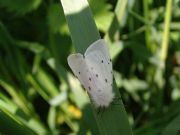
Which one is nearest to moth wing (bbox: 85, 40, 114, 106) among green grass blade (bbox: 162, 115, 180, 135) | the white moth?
the white moth

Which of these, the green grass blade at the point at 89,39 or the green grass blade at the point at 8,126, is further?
the green grass blade at the point at 89,39

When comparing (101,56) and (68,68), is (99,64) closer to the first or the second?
(101,56)

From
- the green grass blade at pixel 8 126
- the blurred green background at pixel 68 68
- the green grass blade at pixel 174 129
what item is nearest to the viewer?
the green grass blade at pixel 8 126

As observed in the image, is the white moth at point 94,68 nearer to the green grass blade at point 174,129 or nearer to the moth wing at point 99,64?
the moth wing at point 99,64

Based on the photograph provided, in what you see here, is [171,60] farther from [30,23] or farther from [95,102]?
[95,102]

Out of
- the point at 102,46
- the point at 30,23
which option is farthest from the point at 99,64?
the point at 30,23

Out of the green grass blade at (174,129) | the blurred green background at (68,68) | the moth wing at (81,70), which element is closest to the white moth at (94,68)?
the moth wing at (81,70)

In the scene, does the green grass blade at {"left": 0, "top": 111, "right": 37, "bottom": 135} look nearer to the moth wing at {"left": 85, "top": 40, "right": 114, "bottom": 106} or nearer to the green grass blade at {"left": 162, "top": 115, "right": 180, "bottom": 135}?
the moth wing at {"left": 85, "top": 40, "right": 114, "bottom": 106}
